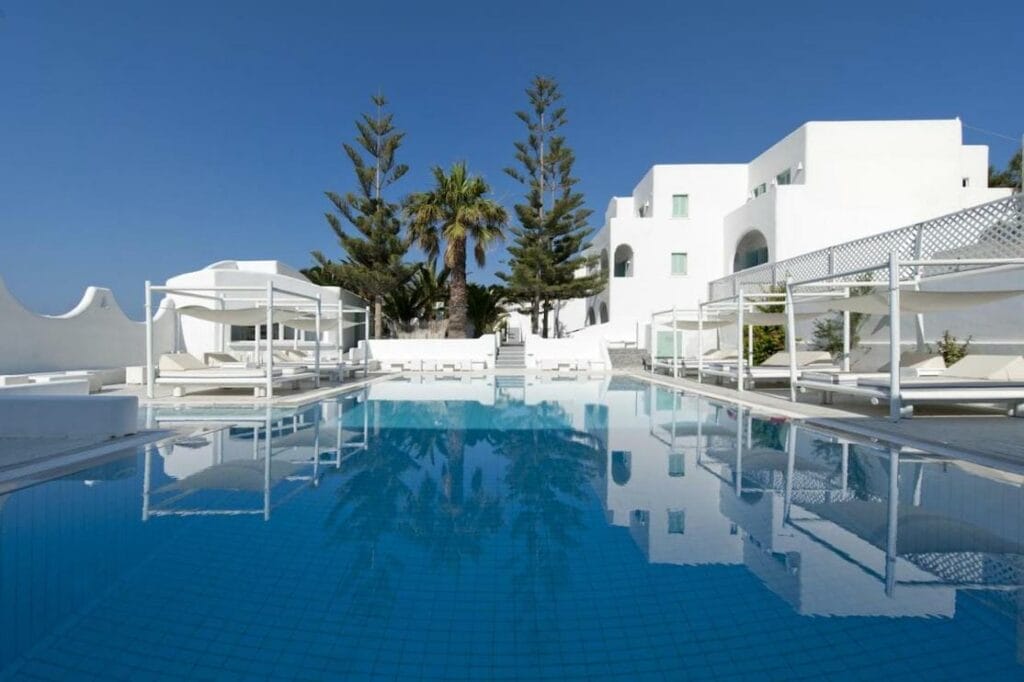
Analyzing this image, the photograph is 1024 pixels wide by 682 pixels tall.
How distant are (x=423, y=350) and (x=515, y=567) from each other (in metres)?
17.8

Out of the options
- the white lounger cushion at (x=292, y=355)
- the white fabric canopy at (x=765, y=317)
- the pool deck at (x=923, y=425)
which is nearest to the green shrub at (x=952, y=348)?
the white fabric canopy at (x=765, y=317)

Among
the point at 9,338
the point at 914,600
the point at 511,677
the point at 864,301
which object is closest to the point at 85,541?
the point at 511,677

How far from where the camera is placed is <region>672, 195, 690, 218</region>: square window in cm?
2414

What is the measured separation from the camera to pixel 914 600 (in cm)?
274

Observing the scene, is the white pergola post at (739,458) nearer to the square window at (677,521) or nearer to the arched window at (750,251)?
the square window at (677,521)

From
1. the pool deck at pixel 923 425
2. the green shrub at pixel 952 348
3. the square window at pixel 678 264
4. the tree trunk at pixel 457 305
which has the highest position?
the square window at pixel 678 264

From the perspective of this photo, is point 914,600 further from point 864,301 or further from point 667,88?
point 667,88

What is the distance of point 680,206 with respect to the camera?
24.2m

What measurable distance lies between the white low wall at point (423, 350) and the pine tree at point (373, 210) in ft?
5.96

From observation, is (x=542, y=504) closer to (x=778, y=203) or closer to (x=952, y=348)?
(x=952, y=348)

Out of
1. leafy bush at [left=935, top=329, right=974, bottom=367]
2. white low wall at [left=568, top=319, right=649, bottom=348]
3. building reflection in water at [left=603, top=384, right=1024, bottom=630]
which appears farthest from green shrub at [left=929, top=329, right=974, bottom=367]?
white low wall at [left=568, top=319, right=649, bottom=348]

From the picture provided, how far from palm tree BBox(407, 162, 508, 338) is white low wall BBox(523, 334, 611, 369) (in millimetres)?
2767

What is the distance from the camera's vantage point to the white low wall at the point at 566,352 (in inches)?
817

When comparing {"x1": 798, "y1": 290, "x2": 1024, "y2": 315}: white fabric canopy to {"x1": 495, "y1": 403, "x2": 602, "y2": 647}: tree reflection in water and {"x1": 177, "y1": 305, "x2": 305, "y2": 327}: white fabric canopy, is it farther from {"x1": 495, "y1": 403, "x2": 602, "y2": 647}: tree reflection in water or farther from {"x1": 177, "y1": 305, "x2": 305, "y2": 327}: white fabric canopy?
{"x1": 177, "y1": 305, "x2": 305, "y2": 327}: white fabric canopy
